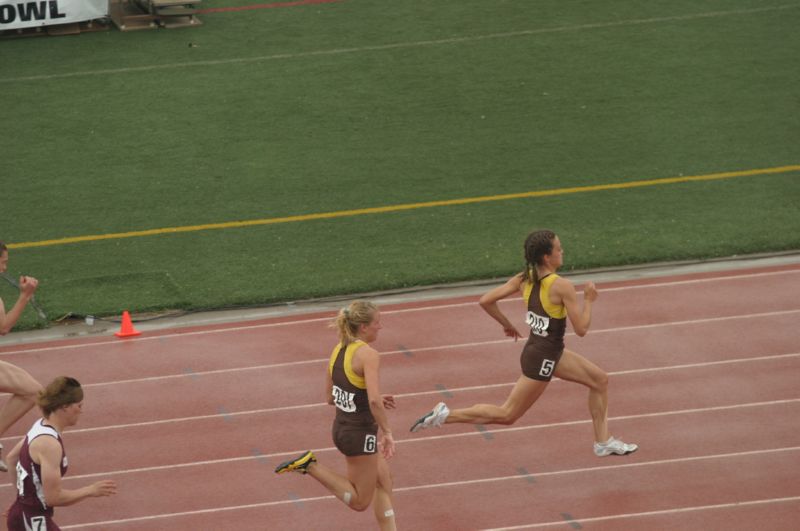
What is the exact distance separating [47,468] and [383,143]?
11125 mm

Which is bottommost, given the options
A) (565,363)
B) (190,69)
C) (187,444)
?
(187,444)

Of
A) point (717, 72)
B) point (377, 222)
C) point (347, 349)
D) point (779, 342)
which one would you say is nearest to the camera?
point (347, 349)

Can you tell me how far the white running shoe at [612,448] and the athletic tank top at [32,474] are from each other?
4.15m

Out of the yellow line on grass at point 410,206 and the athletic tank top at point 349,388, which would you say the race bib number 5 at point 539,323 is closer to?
the athletic tank top at point 349,388

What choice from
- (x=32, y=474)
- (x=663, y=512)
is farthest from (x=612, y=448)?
(x=32, y=474)

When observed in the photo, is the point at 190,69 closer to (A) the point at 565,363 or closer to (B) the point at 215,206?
(B) the point at 215,206

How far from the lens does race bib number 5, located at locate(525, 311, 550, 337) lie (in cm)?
909

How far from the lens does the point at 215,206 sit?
1592 centimetres

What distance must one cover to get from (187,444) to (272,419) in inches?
29.9

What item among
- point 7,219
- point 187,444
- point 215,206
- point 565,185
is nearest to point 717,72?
point 565,185

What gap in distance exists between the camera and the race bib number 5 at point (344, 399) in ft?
26.2

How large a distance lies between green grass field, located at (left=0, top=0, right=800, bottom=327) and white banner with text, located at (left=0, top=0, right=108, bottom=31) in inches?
13.4

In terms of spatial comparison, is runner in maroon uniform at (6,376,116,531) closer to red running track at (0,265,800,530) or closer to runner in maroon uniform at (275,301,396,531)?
runner in maroon uniform at (275,301,396,531)

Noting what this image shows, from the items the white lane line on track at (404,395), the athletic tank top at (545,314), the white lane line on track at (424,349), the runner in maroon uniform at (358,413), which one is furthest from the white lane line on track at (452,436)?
the runner in maroon uniform at (358,413)
